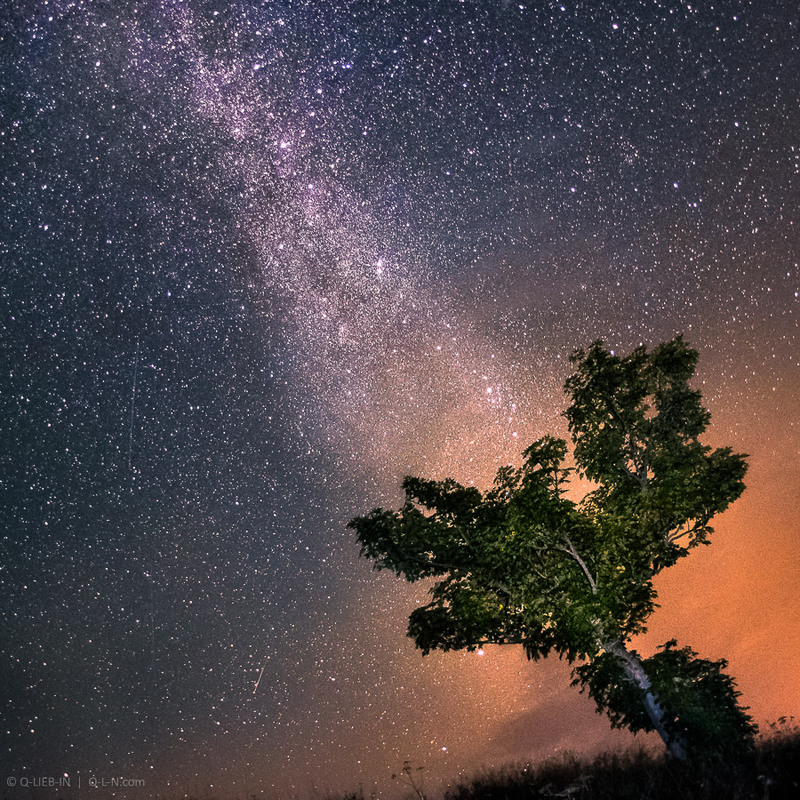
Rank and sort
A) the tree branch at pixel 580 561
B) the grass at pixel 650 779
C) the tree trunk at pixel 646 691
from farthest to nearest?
the tree branch at pixel 580 561 → the tree trunk at pixel 646 691 → the grass at pixel 650 779

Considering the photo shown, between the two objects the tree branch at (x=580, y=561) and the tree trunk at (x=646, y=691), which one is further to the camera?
the tree branch at (x=580, y=561)

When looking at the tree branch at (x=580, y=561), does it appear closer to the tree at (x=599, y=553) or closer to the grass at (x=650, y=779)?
the tree at (x=599, y=553)

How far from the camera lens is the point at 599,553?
1338 cm

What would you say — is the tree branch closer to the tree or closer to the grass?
the tree

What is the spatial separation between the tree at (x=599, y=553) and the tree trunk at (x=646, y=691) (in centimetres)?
2

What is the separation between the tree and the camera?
503 inches

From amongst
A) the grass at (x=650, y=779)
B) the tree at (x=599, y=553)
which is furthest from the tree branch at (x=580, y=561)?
the grass at (x=650, y=779)

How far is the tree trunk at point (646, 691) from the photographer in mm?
12016

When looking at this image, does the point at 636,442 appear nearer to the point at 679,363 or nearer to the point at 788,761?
the point at 679,363

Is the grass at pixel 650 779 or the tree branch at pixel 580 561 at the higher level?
the tree branch at pixel 580 561

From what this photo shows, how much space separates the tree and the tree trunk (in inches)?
0.9

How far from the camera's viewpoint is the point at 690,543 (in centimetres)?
1500

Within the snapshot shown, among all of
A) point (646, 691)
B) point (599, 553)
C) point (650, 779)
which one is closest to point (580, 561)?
point (599, 553)

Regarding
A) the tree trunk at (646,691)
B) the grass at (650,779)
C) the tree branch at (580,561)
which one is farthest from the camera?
the tree branch at (580,561)
